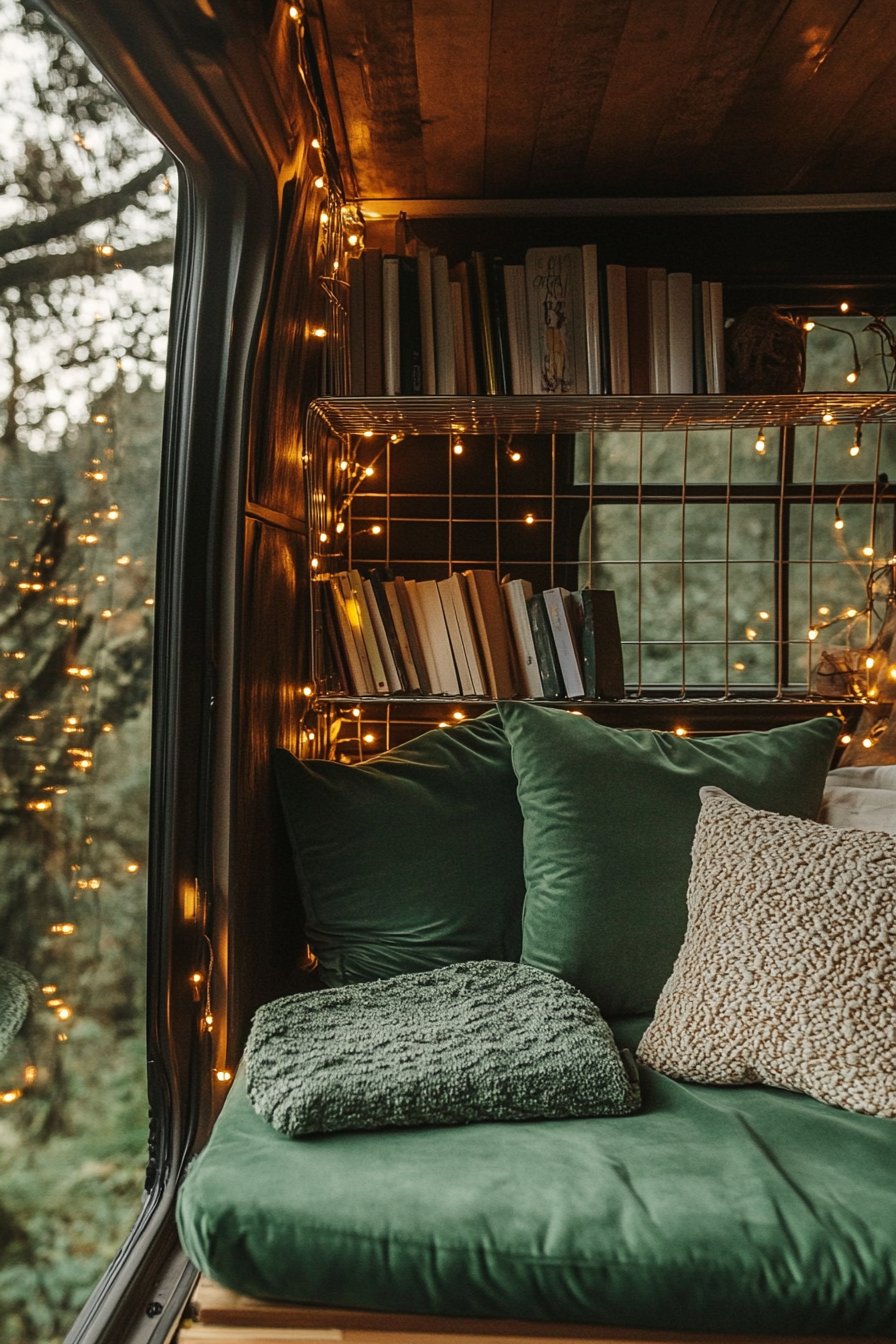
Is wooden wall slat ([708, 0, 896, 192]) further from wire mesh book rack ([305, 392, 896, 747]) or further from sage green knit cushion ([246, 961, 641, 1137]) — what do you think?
sage green knit cushion ([246, 961, 641, 1137])

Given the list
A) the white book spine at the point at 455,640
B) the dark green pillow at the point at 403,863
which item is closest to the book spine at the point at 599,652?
the white book spine at the point at 455,640

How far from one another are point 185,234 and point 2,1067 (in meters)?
1.24

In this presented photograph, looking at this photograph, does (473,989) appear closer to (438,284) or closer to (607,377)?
(607,377)

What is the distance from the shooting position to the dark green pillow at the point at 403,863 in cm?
159

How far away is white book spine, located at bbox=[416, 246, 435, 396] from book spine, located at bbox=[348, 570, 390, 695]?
47cm

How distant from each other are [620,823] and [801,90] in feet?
5.00

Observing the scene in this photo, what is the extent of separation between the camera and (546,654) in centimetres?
204

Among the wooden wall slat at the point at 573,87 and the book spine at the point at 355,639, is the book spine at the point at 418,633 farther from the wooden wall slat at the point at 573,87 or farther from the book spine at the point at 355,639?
the wooden wall slat at the point at 573,87

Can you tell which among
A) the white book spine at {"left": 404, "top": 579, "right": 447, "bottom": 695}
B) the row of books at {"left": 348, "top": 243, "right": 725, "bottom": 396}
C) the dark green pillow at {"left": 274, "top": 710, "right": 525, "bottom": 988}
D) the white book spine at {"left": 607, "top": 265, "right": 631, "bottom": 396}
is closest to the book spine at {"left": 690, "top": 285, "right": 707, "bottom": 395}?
the row of books at {"left": 348, "top": 243, "right": 725, "bottom": 396}

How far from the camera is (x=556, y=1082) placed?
1205 millimetres

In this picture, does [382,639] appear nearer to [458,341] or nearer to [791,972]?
[458,341]

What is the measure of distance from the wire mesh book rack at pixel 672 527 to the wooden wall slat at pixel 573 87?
610 mm

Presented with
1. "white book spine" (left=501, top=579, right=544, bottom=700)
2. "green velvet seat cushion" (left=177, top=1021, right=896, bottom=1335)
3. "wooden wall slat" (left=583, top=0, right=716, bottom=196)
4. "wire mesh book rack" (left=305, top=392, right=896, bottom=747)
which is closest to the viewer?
→ "green velvet seat cushion" (left=177, top=1021, right=896, bottom=1335)

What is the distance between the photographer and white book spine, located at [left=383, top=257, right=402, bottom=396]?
1998 mm
